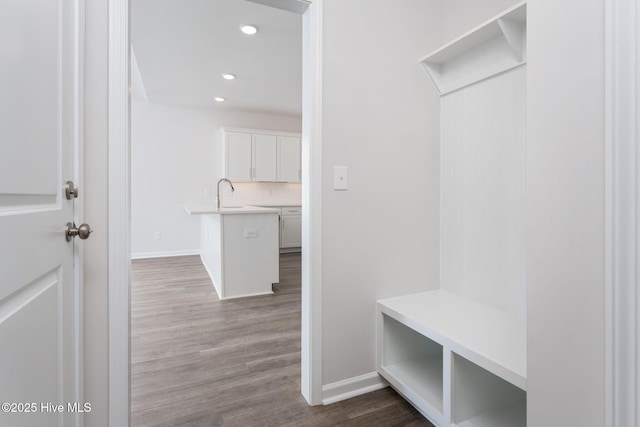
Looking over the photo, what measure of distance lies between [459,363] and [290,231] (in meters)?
4.78

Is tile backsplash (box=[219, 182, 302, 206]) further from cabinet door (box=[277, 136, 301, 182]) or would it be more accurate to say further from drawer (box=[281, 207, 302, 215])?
cabinet door (box=[277, 136, 301, 182])

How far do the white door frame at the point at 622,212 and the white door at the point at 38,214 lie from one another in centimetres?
125

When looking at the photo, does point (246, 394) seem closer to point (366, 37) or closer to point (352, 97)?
point (352, 97)

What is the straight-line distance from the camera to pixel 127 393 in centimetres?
121

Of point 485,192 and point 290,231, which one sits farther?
point 290,231

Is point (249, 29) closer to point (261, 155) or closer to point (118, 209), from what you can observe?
point (118, 209)

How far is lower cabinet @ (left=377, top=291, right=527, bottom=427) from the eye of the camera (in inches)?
47.8

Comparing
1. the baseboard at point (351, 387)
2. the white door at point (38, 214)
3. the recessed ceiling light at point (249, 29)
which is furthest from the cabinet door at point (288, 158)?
the white door at point (38, 214)

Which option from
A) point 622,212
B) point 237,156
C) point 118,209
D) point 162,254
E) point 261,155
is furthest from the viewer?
point 261,155

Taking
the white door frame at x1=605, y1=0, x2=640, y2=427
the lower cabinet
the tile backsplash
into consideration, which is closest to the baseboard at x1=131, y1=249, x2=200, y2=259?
the tile backsplash

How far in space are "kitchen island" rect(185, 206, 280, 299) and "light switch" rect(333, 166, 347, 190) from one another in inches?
74.8

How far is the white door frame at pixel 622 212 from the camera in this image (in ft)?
2.10

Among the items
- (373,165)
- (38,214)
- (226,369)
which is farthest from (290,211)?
(38,214)

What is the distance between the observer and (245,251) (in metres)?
3.37
